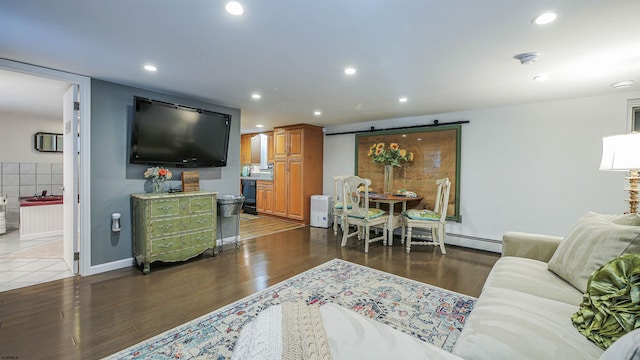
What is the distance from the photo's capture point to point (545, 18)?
1.77 m

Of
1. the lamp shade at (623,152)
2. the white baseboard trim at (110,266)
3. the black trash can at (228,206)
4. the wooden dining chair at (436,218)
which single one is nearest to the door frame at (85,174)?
the white baseboard trim at (110,266)

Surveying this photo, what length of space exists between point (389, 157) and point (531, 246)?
283 centimetres

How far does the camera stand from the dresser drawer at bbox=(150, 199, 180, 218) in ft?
10.5

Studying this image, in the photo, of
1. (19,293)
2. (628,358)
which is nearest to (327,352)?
(628,358)

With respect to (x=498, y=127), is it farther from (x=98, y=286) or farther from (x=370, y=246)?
(x=98, y=286)

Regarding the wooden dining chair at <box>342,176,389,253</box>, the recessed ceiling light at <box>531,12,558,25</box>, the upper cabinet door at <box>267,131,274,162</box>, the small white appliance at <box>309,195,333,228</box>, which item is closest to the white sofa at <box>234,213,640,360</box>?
the recessed ceiling light at <box>531,12,558,25</box>

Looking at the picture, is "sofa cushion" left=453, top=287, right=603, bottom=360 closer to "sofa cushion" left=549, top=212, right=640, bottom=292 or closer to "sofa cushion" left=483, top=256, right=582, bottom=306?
"sofa cushion" left=483, top=256, right=582, bottom=306

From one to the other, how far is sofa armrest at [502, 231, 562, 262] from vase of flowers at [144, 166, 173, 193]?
3886 millimetres

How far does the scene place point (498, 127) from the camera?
4.23 metres

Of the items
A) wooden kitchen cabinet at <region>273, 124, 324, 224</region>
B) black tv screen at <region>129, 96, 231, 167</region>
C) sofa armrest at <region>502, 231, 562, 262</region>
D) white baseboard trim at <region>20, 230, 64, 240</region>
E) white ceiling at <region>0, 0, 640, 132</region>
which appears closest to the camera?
white ceiling at <region>0, 0, 640, 132</region>

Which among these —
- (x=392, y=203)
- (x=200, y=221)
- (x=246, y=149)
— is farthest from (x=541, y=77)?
(x=246, y=149)

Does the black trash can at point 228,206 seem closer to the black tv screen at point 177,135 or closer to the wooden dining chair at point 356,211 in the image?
the black tv screen at point 177,135

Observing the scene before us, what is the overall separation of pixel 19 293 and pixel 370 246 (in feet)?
→ 13.6

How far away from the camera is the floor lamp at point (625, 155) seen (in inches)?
84.0
